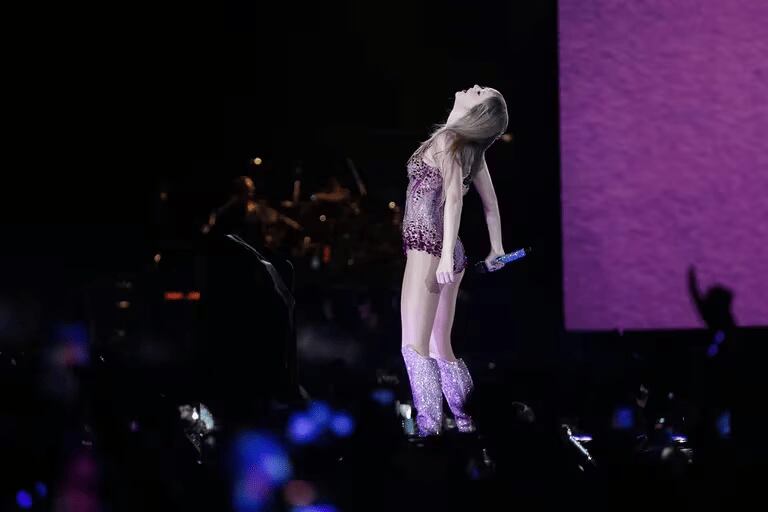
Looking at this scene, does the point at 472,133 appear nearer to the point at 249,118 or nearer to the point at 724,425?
the point at 724,425

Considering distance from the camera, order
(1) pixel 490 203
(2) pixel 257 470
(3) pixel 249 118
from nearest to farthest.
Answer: (2) pixel 257 470 < (1) pixel 490 203 < (3) pixel 249 118

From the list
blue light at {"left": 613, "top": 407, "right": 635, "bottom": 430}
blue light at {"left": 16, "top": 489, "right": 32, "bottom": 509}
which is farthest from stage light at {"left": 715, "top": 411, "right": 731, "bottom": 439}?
blue light at {"left": 16, "top": 489, "right": 32, "bottom": 509}

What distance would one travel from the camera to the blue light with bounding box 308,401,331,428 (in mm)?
3449

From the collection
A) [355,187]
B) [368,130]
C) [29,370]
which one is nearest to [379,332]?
[355,187]

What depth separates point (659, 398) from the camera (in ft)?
14.9

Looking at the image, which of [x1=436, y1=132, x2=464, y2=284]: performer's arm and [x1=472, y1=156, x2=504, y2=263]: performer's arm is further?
[x1=472, y1=156, x2=504, y2=263]: performer's arm

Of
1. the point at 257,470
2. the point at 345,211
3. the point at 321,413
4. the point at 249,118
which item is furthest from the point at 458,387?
the point at 249,118

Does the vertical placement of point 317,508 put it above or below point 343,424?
below

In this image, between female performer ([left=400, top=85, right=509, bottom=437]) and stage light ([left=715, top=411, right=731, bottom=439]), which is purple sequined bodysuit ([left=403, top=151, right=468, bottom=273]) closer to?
female performer ([left=400, top=85, right=509, bottom=437])

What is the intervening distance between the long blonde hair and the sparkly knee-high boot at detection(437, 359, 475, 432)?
2.60 ft

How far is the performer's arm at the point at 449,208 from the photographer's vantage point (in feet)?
12.0

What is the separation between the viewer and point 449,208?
3734 millimetres

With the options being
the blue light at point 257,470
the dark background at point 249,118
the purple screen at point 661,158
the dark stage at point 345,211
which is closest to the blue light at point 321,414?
the dark stage at point 345,211

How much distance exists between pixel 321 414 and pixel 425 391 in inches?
19.0
